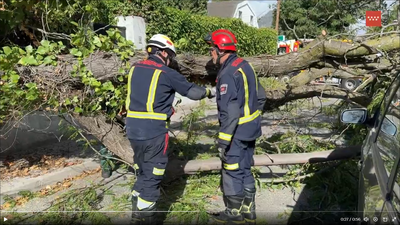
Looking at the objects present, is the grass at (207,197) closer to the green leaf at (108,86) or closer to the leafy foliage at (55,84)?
the leafy foliage at (55,84)

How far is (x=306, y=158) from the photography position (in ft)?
13.9

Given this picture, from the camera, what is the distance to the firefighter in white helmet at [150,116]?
335 cm

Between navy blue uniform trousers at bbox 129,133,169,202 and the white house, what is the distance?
34004 millimetres

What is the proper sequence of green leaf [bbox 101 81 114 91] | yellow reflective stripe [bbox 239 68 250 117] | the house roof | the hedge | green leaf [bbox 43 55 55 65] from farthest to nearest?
the house roof
the hedge
green leaf [bbox 101 81 114 91]
green leaf [bbox 43 55 55 65]
yellow reflective stripe [bbox 239 68 250 117]

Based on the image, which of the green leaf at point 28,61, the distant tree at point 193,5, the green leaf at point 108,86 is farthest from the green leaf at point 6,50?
the distant tree at point 193,5

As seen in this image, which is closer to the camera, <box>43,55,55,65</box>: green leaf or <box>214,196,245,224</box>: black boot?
<box>214,196,245,224</box>: black boot

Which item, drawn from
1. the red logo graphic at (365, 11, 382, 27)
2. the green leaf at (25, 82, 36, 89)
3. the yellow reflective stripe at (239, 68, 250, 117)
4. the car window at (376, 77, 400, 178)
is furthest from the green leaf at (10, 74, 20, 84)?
the red logo graphic at (365, 11, 382, 27)

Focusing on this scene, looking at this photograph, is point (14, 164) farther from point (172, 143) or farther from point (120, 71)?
point (120, 71)

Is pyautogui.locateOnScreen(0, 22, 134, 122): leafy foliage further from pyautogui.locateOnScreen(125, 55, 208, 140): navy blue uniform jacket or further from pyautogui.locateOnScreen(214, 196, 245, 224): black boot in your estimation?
pyautogui.locateOnScreen(214, 196, 245, 224): black boot

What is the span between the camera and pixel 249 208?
3.66 meters

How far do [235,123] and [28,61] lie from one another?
2.35m

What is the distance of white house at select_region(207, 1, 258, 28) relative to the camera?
37.5 meters

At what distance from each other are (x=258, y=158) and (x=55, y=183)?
9.53 feet

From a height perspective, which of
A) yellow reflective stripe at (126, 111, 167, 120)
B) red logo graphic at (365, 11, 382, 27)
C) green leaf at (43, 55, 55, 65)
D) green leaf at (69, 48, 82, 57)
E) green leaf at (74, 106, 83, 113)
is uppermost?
red logo graphic at (365, 11, 382, 27)
